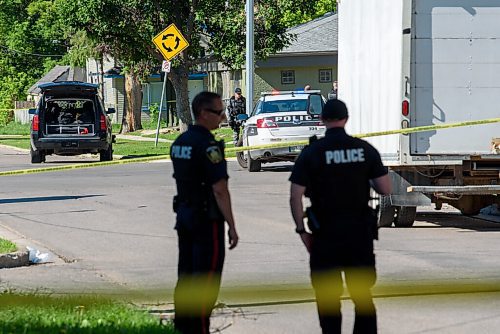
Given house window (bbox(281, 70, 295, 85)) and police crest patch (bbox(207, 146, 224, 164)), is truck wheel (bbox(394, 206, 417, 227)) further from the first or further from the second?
house window (bbox(281, 70, 295, 85))

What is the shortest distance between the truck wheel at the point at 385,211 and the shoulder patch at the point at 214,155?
706cm

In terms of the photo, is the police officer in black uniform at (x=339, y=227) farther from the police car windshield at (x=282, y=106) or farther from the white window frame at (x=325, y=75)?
the white window frame at (x=325, y=75)

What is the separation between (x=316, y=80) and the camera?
56156 millimetres

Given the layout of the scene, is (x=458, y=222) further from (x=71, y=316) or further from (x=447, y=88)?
(x=71, y=316)

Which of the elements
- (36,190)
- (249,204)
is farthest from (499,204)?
(36,190)

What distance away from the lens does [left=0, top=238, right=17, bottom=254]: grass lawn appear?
39.3 feet

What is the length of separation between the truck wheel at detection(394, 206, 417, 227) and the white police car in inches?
331

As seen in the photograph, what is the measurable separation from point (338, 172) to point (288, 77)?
49793 millimetres

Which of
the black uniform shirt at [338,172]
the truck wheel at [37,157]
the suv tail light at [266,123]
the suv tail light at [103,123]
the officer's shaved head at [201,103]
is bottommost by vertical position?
the truck wheel at [37,157]

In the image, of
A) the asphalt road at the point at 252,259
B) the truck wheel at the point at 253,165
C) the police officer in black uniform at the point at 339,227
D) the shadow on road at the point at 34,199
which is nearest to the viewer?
the police officer in black uniform at the point at 339,227

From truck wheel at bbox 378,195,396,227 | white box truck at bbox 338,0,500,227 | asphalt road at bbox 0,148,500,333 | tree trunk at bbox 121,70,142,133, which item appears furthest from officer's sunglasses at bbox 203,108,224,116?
tree trunk at bbox 121,70,142,133

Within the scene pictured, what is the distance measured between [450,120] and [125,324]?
6778 mm

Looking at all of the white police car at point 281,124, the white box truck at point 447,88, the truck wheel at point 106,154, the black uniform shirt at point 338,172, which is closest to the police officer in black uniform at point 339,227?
the black uniform shirt at point 338,172

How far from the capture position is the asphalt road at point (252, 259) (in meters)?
9.22
